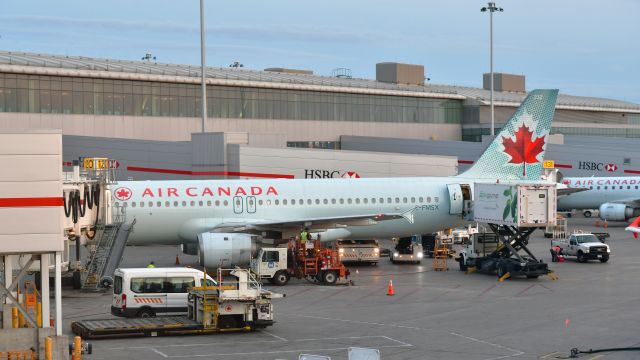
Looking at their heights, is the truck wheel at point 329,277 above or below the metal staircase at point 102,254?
below

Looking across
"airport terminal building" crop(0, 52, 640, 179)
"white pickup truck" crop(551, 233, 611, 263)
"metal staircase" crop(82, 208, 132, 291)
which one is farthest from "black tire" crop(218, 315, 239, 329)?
"airport terminal building" crop(0, 52, 640, 179)

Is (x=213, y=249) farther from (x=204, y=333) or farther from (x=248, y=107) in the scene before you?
(x=248, y=107)

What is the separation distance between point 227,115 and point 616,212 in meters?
34.3

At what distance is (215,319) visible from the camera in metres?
32.3

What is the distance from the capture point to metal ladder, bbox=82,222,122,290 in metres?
43.8

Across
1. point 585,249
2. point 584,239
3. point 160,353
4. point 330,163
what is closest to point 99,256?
point 160,353

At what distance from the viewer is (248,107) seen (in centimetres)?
9019

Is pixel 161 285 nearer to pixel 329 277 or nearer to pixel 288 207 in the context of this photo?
pixel 329 277

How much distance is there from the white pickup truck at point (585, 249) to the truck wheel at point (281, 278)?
18292 millimetres

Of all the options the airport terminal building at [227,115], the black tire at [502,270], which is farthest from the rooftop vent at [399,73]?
the black tire at [502,270]

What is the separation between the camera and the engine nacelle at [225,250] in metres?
46.1

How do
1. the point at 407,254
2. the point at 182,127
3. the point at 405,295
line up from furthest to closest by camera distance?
the point at 182,127 < the point at 407,254 < the point at 405,295

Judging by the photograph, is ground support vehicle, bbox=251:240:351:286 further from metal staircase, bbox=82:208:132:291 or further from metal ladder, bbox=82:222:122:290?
metal ladder, bbox=82:222:122:290

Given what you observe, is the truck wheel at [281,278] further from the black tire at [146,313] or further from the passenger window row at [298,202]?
the black tire at [146,313]
